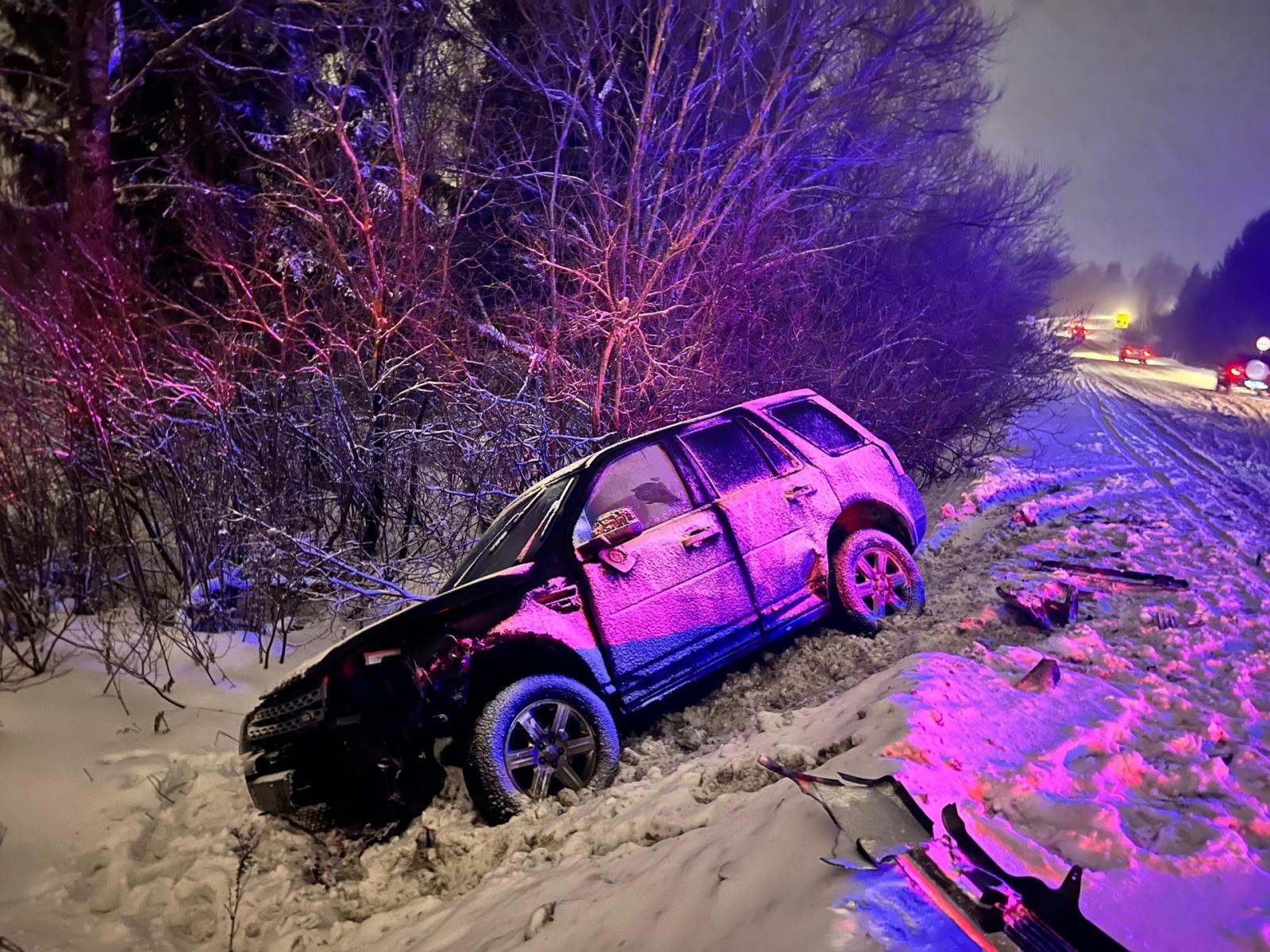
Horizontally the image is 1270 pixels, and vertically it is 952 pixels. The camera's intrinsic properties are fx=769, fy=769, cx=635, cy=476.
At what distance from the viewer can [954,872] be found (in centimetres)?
233

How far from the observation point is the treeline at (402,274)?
687 centimetres

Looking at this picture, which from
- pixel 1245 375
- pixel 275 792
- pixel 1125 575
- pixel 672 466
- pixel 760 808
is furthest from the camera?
pixel 1245 375

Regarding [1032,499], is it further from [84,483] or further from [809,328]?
[84,483]

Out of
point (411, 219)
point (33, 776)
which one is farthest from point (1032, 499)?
point (33, 776)

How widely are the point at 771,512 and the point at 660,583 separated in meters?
0.94

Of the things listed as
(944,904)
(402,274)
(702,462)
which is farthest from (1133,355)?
(944,904)

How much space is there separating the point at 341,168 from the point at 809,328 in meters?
6.60

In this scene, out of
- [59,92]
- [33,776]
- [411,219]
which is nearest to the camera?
[33,776]

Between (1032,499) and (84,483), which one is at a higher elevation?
(84,483)

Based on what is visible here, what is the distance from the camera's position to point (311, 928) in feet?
10.9

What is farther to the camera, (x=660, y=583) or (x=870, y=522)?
(x=870, y=522)

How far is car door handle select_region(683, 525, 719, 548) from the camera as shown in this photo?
14.8 ft

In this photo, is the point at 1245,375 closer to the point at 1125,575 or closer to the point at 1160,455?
the point at 1160,455

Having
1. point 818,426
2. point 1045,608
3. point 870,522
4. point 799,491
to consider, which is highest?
point 818,426
